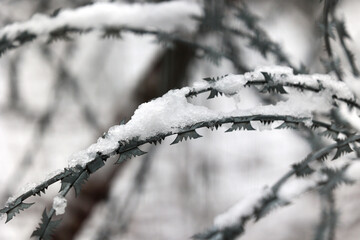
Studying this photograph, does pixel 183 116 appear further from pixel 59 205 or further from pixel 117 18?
→ pixel 117 18

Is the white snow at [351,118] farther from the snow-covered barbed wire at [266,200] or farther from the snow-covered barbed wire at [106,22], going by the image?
the snow-covered barbed wire at [106,22]

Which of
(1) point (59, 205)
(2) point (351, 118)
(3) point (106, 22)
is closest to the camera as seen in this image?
(1) point (59, 205)

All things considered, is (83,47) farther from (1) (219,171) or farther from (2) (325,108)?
(2) (325,108)

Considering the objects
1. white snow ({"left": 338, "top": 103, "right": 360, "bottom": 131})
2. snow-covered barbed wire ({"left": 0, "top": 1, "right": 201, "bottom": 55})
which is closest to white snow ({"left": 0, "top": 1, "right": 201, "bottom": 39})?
snow-covered barbed wire ({"left": 0, "top": 1, "right": 201, "bottom": 55})

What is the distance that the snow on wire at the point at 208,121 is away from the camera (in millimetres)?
253

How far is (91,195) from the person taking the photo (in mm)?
1009

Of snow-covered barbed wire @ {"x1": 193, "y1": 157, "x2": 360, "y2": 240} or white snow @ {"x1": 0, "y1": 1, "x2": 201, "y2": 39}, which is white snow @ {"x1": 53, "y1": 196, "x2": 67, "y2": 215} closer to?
snow-covered barbed wire @ {"x1": 193, "y1": 157, "x2": 360, "y2": 240}

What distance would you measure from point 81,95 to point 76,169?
120 cm

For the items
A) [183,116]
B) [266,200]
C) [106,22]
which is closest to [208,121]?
[183,116]

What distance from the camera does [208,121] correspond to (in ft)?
0.92

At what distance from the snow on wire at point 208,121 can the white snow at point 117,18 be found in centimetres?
24

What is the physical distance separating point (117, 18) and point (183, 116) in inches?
10.8

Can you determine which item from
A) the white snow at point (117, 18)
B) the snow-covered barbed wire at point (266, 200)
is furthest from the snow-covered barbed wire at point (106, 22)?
the snow-covered barbed wire at point (266, 200)

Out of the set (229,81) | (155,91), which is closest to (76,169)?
(229,81)
